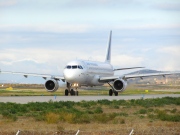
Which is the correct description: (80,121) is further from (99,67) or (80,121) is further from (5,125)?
(99,67)

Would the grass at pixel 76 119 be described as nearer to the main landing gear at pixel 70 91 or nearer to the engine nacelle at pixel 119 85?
the main landing gear at pixel 70 91

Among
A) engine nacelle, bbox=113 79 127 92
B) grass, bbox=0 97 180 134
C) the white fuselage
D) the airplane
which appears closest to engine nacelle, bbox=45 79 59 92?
the airplane

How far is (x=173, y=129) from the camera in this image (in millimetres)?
29141

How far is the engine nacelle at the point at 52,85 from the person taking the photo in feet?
232

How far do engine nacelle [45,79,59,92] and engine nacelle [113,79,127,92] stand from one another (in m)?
7.25

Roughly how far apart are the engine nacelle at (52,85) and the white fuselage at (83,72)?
2523 mm

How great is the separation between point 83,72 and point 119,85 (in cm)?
485

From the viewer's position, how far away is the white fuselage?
68.4 metres

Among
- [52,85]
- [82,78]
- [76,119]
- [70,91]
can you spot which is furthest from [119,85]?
Answer: [76,119]

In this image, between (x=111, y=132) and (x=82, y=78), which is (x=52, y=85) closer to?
(x=82, y=78)

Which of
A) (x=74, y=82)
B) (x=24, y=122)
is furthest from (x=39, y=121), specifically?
(x=74, y=82)

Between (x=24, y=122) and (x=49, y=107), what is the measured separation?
34.4 ft

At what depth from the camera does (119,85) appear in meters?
71.0

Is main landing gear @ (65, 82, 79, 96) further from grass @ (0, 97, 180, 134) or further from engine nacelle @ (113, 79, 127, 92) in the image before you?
grass @ (0, 97, 180, 134)
